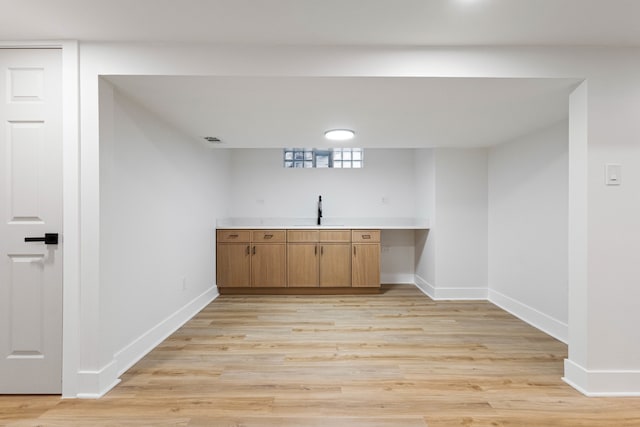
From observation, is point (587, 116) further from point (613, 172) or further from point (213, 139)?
point (213, 139)

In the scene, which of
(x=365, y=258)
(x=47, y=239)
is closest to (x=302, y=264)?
(x=365, y=258)

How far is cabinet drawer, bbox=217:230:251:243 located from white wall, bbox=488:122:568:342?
3.10m

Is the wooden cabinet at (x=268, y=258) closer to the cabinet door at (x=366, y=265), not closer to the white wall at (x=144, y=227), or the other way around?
the white wall at (x=144, y=227)

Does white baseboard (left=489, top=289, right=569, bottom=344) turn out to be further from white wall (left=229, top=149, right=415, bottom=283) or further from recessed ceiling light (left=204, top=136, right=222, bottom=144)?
recessed ceiling light (left=204, top=136, right=222, bottom=144)

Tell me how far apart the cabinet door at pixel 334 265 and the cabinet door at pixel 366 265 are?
9 centimetres

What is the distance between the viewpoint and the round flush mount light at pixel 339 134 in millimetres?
3007

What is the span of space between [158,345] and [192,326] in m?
0.45

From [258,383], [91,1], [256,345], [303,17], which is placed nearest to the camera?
[91,1]

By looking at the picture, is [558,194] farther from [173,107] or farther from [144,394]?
[144,394]

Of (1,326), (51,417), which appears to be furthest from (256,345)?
(1,326)

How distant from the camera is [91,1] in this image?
58.1 inches

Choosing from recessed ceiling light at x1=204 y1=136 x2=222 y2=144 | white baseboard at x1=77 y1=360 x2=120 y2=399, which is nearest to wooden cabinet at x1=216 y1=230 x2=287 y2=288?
recessed ceiling light at x1=204 y1=136 x2=222 y2=144

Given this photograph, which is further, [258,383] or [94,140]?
[258,383]

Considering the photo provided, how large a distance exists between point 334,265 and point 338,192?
122 centimetres
